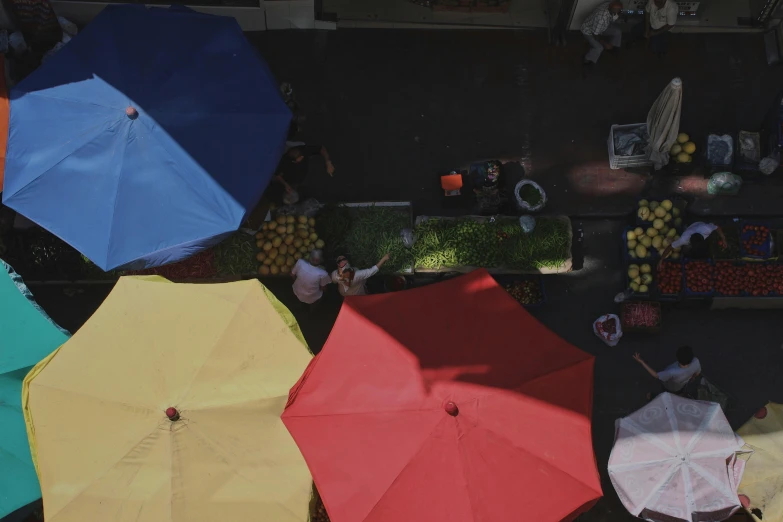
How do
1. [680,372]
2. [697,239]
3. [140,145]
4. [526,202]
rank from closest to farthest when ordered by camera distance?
[140,145]
[680,372]
[697,239]
[526,202]

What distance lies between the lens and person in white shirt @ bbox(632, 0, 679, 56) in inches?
365

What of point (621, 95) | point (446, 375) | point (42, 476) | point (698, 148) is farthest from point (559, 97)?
point (42, 476)

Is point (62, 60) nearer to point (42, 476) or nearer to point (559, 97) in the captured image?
point (42, 476)

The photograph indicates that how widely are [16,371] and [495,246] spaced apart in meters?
5.54

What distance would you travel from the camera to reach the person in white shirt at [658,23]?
30.4 ft

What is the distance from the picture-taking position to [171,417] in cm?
627

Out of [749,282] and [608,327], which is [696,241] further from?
[608,327]

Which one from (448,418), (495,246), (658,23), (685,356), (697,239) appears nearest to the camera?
(448,418)

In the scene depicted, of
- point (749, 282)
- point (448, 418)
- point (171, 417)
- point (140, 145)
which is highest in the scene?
point (140, 145)

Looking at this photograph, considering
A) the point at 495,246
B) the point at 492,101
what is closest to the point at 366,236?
the point at 495,246

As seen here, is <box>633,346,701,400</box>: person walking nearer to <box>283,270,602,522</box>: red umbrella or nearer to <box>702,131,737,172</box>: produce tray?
<box>283,270,602,522</box>: red umbrella

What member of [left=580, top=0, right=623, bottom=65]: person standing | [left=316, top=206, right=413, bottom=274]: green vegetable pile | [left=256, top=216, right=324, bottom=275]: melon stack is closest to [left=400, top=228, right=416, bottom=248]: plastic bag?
[left=316, top=206, right=413, bottom=274]: green vegetable pile

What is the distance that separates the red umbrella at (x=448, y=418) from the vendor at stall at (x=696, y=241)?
277 centimetres

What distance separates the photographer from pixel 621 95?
9.91 meters
